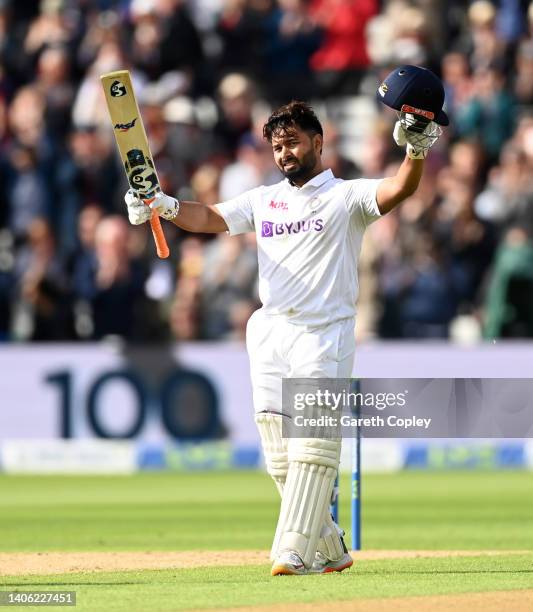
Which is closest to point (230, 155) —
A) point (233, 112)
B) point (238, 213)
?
point (233, 112)

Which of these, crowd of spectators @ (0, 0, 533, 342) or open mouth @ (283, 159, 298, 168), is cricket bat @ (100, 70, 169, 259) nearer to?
open mouth @ (283, 159, 298, 168)

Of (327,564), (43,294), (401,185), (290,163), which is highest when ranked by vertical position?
(290,163)

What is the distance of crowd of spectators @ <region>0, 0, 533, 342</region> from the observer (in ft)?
51.4

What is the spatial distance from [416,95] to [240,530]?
4.68 metres

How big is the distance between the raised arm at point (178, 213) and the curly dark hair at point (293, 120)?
0.49 metres

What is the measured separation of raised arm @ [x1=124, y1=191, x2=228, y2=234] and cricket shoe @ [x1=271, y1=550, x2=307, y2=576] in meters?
1.61

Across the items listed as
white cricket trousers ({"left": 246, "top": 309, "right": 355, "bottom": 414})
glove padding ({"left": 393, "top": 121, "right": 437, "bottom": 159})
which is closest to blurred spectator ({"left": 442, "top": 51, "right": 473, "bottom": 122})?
white cricket trousers ({"left": 246, "top": 309, "right": 355, "bottom": 414})

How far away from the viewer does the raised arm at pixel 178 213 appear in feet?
24.9

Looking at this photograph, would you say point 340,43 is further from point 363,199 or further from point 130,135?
point 363,199

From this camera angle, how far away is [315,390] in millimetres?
7320

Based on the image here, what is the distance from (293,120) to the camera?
24.6 feet

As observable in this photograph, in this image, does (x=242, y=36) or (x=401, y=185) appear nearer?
(x=401, y=185)

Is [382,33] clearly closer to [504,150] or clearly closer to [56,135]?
[504,150]

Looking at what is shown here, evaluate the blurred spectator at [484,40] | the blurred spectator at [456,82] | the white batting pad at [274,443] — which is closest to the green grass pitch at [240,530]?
the white batting pad at [274,443]
